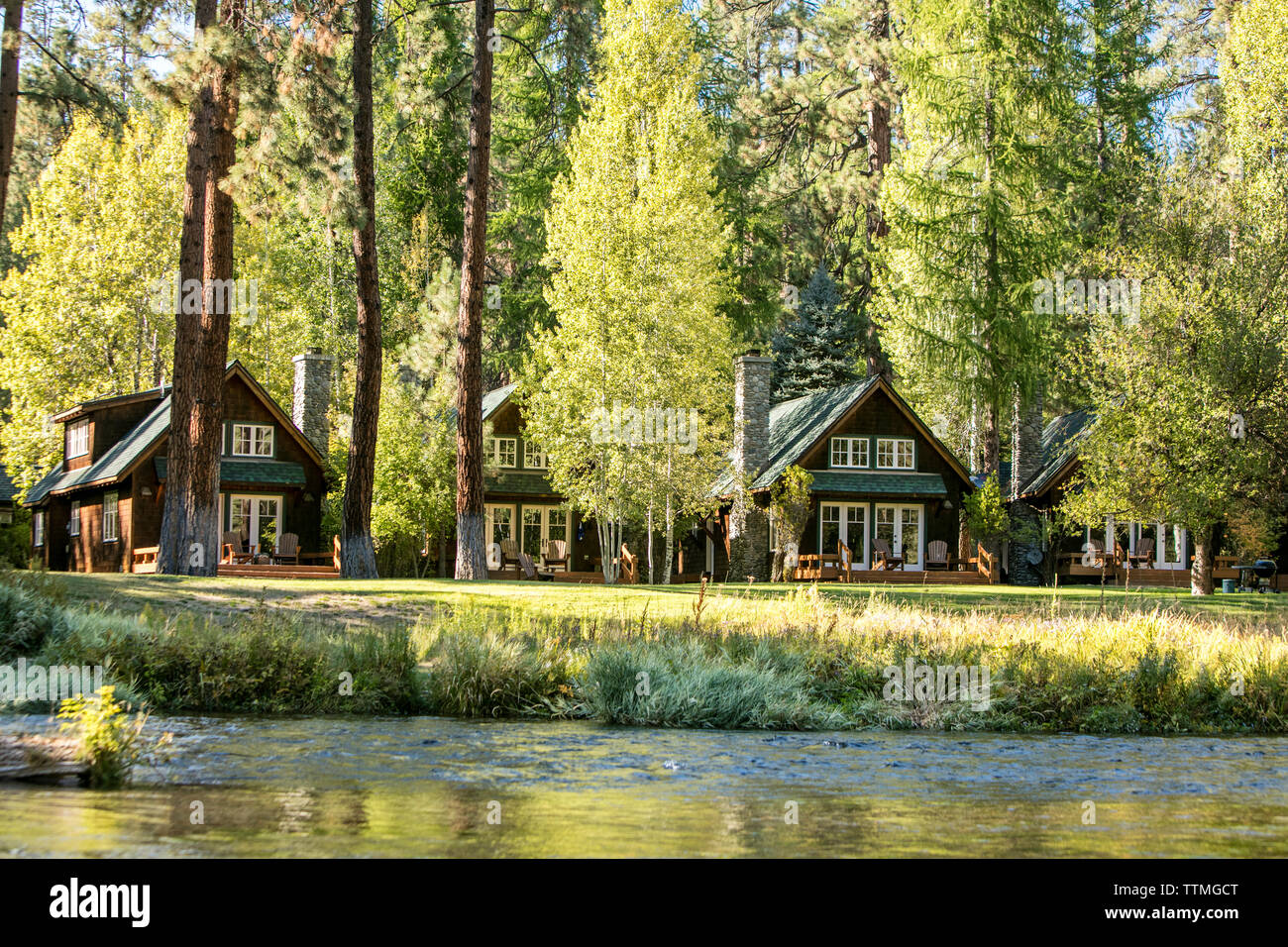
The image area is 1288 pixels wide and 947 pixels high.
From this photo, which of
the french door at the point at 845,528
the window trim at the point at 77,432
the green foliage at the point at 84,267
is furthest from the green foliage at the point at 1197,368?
the green foliage at the point at 84,267

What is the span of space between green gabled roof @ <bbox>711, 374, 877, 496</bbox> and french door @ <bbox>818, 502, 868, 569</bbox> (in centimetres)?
198

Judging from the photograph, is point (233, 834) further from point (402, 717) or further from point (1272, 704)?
point (1272, 704)

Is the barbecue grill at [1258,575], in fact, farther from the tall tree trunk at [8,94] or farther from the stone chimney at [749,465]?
the tall tree trunk at [8,94]

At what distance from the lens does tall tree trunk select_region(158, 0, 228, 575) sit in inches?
953

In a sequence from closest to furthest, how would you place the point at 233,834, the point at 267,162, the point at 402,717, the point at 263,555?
1. the point at 233,834
2. the point at 402,717
3. the point at 267,162
4. the point at 263,555

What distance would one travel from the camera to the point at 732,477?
3853 centimetres

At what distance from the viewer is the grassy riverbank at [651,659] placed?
15.5 m

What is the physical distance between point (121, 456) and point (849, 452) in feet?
68.6

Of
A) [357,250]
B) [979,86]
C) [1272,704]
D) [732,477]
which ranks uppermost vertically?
[979,86]

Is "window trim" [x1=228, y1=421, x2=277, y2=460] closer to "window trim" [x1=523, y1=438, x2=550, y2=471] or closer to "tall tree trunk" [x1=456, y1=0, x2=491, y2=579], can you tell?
"window trim" [x1=523, y1=438, x2=550, y2=471]

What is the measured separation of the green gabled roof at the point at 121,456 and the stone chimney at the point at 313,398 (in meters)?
3.77

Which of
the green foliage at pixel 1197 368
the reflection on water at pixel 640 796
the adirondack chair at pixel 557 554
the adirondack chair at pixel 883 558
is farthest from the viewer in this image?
the adirondack chair at pixel 557 554
